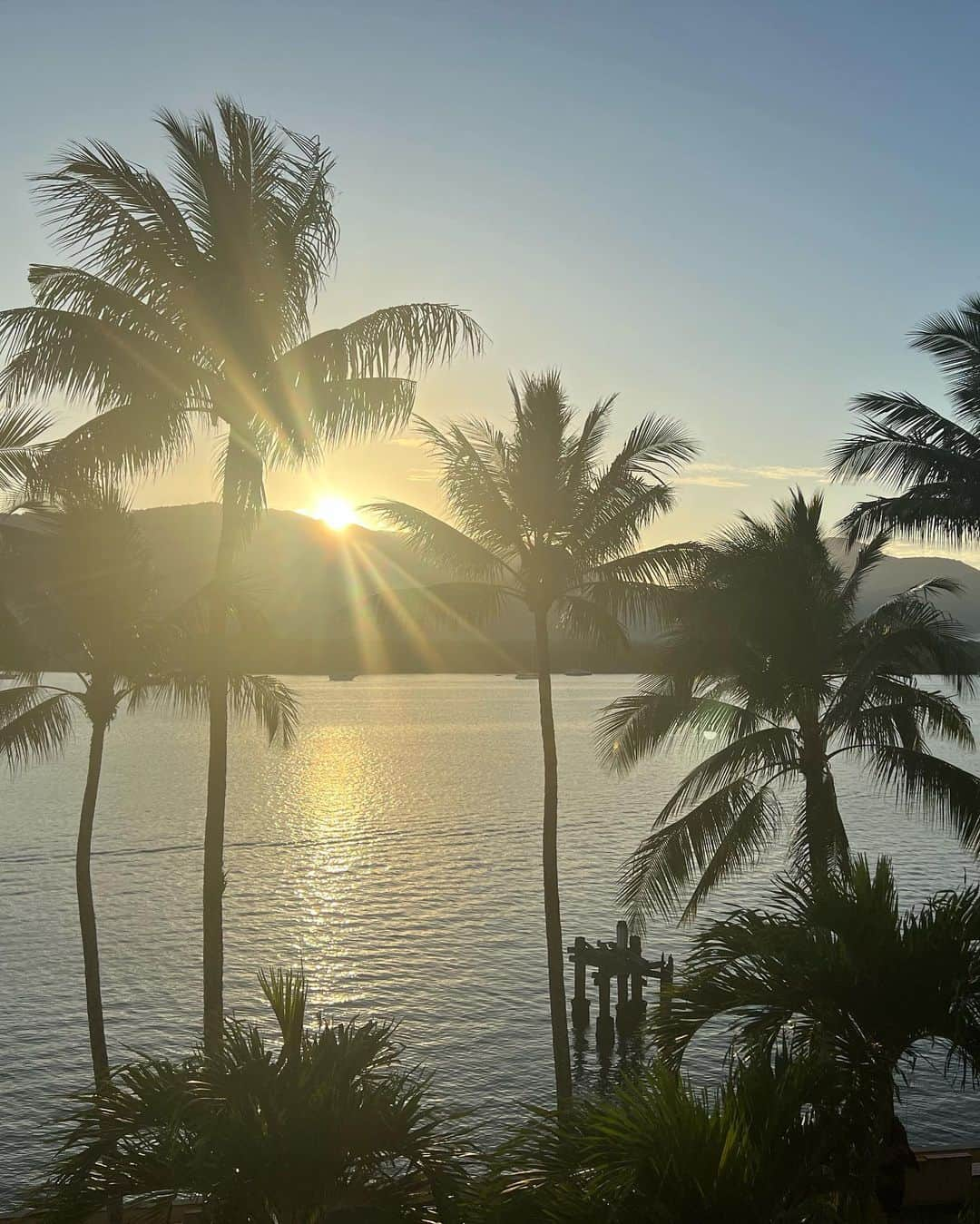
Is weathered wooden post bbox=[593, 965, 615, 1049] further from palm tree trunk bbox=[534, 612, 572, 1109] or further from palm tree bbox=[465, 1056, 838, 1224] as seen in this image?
palm tree bbox=[465, 1056, 838, 1224]

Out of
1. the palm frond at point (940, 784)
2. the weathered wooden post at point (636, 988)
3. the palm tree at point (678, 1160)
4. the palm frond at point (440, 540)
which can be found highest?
the palm frond at point (440, 540)

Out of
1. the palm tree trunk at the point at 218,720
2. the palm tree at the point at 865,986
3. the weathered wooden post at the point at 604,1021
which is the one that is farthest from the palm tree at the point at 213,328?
the weathered wooden post at the point at 604,1021

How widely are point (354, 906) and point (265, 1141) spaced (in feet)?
174

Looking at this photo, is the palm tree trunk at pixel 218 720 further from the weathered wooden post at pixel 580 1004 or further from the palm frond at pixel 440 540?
the weathered wooden post at pixel 580 1004

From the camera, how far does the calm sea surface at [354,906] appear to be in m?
37.1

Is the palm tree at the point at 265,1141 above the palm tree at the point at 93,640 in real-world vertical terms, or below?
below

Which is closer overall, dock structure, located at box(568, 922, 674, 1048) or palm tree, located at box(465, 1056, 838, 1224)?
palm tree, located at box(465, 1056, 838, 1224)

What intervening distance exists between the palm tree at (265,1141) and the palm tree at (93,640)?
1428cm

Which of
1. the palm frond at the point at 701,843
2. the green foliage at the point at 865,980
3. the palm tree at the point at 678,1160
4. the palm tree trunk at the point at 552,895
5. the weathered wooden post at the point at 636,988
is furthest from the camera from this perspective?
the weathered wooden post at the point at 636,988

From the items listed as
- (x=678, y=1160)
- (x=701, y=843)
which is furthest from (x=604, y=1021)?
(x=678, y=1160)

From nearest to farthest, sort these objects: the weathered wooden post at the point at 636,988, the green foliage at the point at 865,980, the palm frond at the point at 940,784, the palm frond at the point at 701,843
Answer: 1. the green foliage at the point at 865,980
2. the palm frond at the point at 940,784
3. the palm frond at the point at 701,843
4. the weathered wooden post at the point at 636,988

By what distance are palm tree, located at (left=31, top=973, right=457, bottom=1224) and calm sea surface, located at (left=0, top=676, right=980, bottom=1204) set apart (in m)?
9.58

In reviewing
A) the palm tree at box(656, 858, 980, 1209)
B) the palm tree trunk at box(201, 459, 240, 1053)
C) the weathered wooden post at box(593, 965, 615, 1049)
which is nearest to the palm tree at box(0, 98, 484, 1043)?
the palm tree trunk at box(201, 459, 240, 1053)

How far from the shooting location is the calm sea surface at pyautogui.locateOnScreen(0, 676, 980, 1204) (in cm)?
3706
